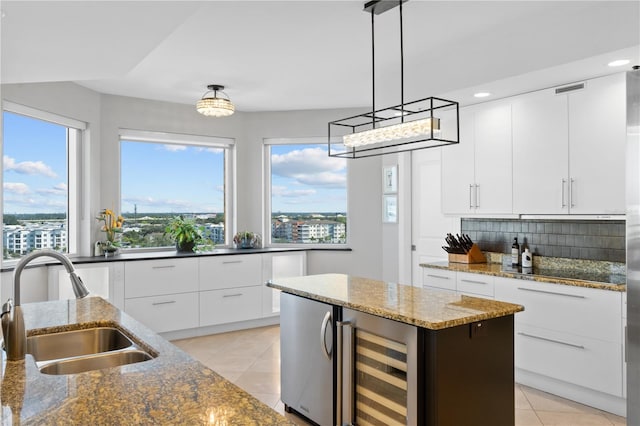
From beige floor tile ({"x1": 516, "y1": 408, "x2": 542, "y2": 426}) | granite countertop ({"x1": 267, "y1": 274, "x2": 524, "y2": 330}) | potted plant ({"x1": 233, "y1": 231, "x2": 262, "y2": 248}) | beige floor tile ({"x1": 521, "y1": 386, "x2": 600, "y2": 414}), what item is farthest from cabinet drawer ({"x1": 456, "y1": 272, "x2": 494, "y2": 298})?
potted plant ({"x1": 233, "y1": 231, "x2": 262, "y2": 248})

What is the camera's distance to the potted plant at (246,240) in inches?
224

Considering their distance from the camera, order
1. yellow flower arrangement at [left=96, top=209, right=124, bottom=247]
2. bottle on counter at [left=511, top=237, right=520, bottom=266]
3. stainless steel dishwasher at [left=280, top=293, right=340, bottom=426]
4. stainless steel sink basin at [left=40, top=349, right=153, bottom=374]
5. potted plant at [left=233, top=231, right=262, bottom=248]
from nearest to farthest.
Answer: stainless steel sink basin at [left=40, top=349, right=153, bottom=374] < stainless steel dishwasher at [left=280, top=293, right=340, bottom=426] < bottle on counter at [left=511, top=237, right=520, bottom=266] < yellow flower arrangement at [left=96, top=209, right=124, bottom=247] < potted plant at [left=233, top=231, right=262, bottom=248]

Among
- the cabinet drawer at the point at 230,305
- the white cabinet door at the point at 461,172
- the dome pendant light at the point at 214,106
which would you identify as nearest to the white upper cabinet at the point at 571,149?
the white cabinet door at the point at 461,172

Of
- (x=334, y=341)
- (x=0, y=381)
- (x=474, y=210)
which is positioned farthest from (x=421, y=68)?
(x=0, y=381)

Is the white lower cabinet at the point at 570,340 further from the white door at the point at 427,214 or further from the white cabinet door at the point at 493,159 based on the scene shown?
the white door at the point at 427,214

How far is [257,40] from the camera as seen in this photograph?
3.57m

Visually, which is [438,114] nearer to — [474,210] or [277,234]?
[474,210]

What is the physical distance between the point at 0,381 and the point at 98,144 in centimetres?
408

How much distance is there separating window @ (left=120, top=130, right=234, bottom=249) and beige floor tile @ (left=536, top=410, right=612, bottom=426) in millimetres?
3934

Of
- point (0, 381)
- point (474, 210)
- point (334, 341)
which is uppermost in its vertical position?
point (474, 210)

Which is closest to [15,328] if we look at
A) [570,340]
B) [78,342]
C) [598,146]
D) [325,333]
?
[78,342]

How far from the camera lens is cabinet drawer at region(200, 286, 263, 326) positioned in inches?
202

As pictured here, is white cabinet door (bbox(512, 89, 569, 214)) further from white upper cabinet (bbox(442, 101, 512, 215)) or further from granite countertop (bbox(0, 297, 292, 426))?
granite countertop (bbox(0, 297, 292, 426))

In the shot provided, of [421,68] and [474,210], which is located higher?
[421,68]
